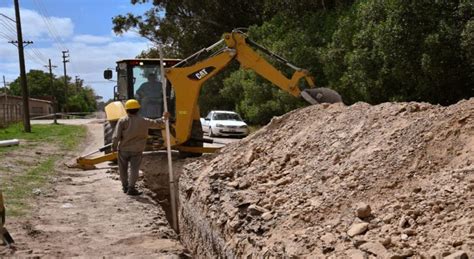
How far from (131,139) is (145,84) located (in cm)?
467

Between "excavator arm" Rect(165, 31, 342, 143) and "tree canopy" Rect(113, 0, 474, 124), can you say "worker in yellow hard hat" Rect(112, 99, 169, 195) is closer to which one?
"excavator arm" Rect(165, 31, 342, 143)

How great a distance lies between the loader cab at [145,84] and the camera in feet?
50.3

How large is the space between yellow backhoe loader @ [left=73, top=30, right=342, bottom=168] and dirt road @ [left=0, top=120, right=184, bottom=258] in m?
2.79

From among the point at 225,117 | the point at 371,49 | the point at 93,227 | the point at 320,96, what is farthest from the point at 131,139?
the point at 225,117

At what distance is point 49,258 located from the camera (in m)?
7.02

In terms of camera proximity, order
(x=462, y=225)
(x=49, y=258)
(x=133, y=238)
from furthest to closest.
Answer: (x=133, y=238), (x=49, y=258), (x=462, y=225)

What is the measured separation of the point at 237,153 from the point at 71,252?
397 centimetres

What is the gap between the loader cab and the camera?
1532cm

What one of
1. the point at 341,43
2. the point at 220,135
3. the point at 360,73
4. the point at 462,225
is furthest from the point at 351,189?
the point at 220,135

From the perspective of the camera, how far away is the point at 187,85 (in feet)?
46.1

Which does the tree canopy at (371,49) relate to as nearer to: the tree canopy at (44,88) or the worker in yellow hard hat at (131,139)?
the worker in yellow hard hat at (131,139)

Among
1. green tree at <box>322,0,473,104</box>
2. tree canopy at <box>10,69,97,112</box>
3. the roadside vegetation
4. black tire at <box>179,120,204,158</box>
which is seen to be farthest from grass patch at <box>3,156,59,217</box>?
tree canopy at <box>10,69,97,112</box>

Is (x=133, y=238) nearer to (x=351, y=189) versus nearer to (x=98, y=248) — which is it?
(x=98, y=248)

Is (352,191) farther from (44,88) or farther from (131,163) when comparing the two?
(44,88)
